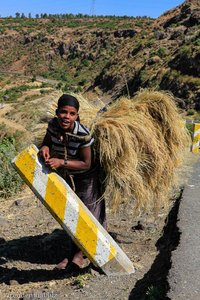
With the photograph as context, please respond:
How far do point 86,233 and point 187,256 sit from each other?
1.08m

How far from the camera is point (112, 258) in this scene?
409 centimetres

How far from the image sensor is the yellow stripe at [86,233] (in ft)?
13.1

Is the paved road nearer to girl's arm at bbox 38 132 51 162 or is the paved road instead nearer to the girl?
the girl

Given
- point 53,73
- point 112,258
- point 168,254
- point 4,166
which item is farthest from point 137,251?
point 53,73

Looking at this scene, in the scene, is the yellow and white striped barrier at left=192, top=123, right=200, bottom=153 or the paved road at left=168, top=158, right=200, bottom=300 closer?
the paved road at left=168, top=158, right=200, bottom=300

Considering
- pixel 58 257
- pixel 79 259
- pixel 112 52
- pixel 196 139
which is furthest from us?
pixel 112 52

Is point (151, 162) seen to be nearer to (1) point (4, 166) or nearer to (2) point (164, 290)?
(2) point (164, 290)

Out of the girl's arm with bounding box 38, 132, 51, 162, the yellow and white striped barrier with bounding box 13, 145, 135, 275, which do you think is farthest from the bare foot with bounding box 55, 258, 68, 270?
the girl's arm with bounding box 38, 132, 51, 162

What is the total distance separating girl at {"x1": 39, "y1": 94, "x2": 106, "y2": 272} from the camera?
4031 mm

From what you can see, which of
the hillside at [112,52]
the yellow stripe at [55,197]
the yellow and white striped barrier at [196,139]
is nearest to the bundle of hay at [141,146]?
the yellow stripe at [55,197]

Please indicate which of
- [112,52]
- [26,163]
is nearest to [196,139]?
[26,163]

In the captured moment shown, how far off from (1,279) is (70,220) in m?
0.96

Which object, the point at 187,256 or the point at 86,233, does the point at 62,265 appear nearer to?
the point at 86,233

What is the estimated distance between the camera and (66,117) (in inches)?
158
